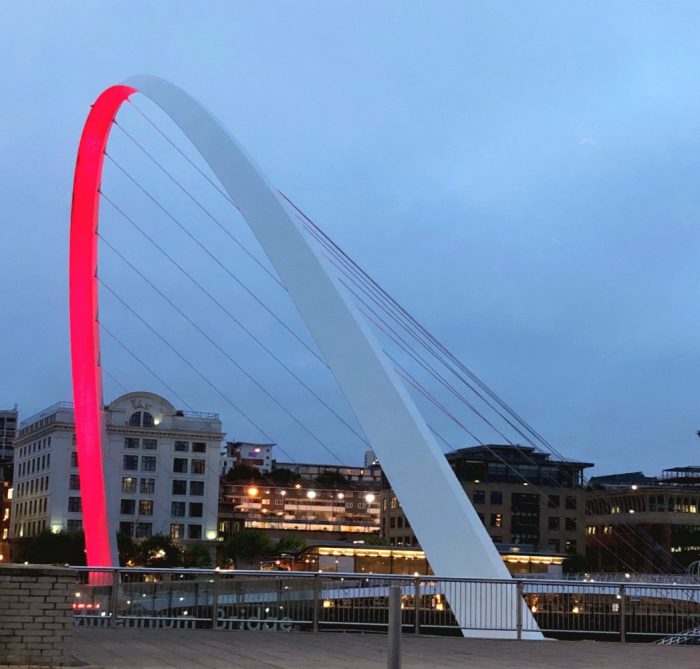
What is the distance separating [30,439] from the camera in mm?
104062

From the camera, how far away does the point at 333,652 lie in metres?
12.9

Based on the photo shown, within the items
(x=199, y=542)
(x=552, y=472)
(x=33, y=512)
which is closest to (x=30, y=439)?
(x=33, y=512)

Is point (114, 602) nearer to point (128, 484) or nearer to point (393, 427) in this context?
point (393, 427)

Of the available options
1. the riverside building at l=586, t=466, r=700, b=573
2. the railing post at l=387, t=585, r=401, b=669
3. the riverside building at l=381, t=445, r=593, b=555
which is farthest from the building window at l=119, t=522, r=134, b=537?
the railing post at l=387, t=585, r=401, b=669

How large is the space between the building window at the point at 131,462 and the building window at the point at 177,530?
19.4 feet

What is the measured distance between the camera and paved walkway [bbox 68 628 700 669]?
1130 cm

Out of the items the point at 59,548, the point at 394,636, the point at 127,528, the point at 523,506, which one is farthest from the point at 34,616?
the point at 523,506

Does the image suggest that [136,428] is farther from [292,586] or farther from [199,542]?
[292,586]

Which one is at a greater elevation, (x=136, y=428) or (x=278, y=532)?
(x=136, y=428)

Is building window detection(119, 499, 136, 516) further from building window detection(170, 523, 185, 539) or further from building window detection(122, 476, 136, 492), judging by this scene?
building window detection(170, 523, 185, 539)

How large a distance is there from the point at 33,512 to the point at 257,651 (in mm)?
91940

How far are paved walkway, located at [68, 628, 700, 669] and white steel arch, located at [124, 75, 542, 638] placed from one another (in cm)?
213

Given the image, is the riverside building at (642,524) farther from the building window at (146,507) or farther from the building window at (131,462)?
the building window at (131,462)

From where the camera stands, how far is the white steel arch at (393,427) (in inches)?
740
